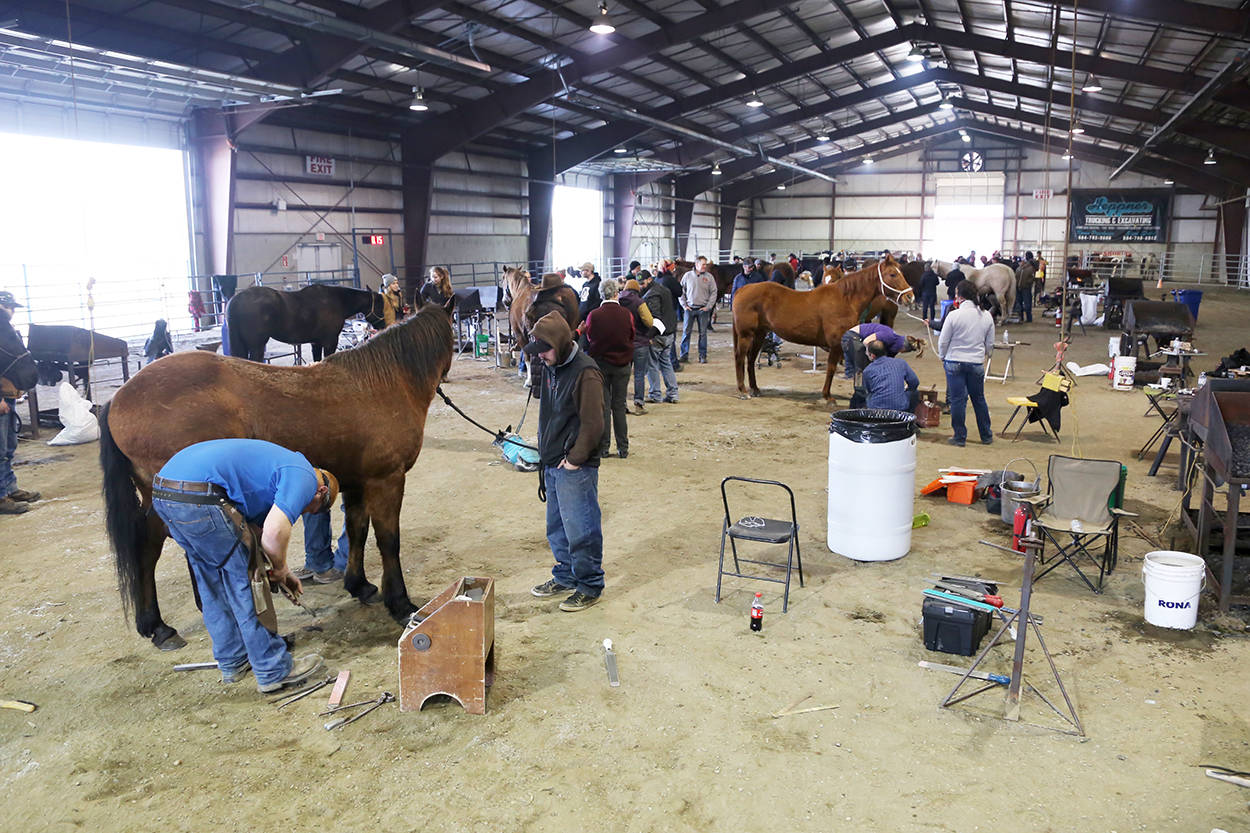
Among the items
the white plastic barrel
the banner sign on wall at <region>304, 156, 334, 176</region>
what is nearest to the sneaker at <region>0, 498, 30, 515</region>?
the white plastic barrel

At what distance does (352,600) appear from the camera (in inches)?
194

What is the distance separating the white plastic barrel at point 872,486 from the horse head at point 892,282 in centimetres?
523

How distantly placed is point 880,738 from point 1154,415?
8560 millimetres

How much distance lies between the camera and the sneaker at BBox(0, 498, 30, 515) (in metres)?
6.66

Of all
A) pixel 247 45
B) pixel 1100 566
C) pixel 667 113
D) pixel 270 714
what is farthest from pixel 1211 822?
pixel 667 113

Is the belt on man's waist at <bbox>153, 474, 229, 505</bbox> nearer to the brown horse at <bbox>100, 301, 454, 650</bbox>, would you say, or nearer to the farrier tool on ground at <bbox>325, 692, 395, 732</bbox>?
the brown horse at <bbox>100, 301, 454, 650</bbox>

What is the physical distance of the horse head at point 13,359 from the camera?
7.39 metres

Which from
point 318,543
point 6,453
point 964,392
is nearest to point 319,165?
point 6,453

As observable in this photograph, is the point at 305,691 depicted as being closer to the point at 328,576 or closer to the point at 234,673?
the point at 234,673

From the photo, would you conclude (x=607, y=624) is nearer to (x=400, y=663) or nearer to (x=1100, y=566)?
(x=400, y=663)

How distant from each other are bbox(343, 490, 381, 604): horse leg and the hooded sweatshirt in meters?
1.10

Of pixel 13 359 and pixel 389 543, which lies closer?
pixel 389 543

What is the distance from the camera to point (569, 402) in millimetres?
4660

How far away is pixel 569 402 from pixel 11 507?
204 inches
